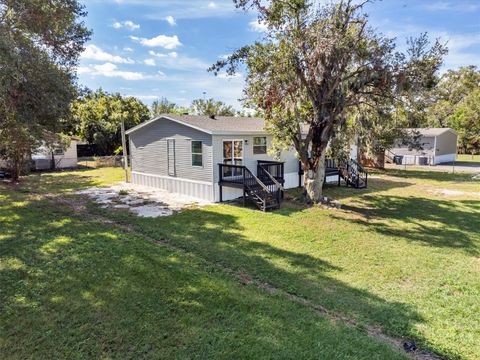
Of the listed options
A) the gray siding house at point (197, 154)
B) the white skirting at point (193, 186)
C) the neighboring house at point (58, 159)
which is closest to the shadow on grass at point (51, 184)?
the white skirting at point (193, 186)

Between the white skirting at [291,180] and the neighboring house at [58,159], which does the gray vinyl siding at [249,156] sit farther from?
the neighboring house at [58,159]

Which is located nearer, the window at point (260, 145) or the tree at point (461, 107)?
the window at point (260, 145)

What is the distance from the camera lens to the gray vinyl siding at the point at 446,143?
98.2 feet

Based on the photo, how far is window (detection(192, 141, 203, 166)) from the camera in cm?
1252

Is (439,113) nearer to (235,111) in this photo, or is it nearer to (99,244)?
(235,111)

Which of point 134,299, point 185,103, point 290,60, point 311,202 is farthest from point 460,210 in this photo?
point 185,103

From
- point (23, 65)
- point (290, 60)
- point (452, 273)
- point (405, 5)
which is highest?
point (405, 5)

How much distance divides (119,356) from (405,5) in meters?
12.0

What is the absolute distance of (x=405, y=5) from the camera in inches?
402

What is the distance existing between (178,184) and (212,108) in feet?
90.0

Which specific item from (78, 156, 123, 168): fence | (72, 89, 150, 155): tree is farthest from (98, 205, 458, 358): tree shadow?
(72, 89, 150, 155): tree

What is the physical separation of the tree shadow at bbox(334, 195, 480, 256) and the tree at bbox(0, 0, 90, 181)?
9.42 metres

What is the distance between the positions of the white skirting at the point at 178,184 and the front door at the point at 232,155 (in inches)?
37.1

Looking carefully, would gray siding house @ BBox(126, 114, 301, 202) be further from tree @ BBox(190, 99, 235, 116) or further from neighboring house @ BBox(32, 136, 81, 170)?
tree @ BBox(190, 99, 235, 116)
